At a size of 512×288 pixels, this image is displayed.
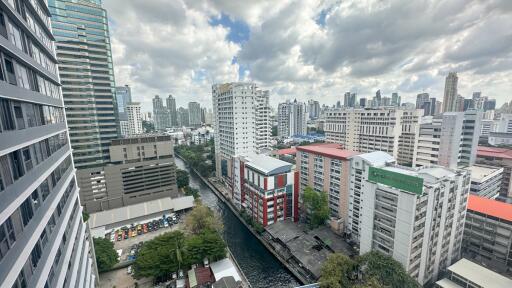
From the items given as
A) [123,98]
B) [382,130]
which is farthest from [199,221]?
[123,98]

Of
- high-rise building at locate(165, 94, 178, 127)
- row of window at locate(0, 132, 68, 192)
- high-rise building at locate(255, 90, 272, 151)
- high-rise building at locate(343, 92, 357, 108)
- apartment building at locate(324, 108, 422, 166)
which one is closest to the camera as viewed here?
Result: row of window at locate(0, 132, 68, 192)

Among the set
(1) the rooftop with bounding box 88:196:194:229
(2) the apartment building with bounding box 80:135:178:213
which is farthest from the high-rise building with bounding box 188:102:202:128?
(1) the rooftop with bounding box 88:196:194:229

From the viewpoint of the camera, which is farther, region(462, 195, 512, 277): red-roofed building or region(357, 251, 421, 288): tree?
region(462, 195, 512, 277): red-roofed building

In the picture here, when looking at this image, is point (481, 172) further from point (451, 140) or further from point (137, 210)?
point (137, 210)

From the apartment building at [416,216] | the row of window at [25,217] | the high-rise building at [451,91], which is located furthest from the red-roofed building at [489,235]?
the high-rise building at [451,91]

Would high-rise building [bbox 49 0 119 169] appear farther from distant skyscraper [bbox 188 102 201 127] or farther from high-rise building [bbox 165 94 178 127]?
distant skyscraper [bbox 188 102 201 127]

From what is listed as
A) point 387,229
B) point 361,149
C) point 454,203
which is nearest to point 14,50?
point 387,229
